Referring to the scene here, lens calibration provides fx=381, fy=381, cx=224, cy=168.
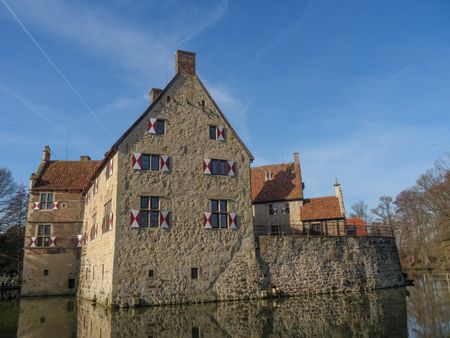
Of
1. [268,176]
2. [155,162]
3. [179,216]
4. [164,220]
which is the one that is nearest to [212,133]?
[155,162]

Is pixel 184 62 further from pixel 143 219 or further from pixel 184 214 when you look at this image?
pixel 143 219

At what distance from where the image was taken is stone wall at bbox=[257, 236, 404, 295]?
21344mm

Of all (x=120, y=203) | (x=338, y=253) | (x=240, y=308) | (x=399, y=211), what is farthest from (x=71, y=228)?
(x=399, y=211)

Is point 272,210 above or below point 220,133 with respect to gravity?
below

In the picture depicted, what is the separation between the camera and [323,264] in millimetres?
22406

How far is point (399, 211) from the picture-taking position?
48562 mm

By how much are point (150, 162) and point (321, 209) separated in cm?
1423

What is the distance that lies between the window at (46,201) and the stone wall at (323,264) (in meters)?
16.8

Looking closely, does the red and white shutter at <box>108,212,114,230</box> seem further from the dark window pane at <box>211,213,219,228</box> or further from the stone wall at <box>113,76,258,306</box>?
the dark window pane at <box>211,213,219,228</box>

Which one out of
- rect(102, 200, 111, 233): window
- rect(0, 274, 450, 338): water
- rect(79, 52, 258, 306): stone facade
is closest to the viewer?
rect(0, 274, 450, 338): water

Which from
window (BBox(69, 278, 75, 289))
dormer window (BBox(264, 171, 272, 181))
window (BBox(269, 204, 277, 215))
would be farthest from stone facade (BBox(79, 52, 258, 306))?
dormer window (BBox(264, 171, 272, 181))

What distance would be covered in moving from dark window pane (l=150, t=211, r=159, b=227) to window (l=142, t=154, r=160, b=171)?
7.53 feet

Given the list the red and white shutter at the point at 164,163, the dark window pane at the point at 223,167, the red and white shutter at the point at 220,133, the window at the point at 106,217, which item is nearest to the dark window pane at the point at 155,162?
the red and white shutter at the point at 164,163

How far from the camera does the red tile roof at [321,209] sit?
27594mm
